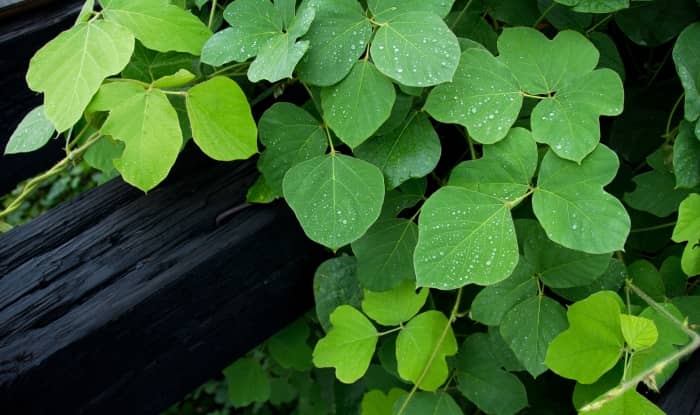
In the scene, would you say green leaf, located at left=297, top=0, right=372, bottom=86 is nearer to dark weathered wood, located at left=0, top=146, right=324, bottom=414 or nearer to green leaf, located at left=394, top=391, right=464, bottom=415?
dark weathered wood, located at left=0, top=146, right=324, bottom=414

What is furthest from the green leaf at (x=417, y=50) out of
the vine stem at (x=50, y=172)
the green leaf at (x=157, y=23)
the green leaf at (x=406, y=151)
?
the vine stem at (x=50, y=172)

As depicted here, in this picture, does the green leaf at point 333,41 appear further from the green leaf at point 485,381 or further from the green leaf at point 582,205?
the green leaf at point 485,381

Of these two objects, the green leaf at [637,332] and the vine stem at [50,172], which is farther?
the vine stem at [50,172]

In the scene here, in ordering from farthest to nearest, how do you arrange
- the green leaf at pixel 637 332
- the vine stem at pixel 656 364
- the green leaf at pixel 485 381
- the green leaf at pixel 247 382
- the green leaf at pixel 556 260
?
the green leaf at pixel 247 382 → the green leaf at pixel 485 381 → the green leaf at pixel 556 260 → the green leaf at pixel 637 332 → the vine stem at pixel 656 364

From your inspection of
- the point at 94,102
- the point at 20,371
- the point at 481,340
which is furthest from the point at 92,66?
the point at 481,340

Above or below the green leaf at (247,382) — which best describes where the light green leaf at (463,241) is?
above

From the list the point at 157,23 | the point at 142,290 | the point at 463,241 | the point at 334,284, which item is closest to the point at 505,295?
the point at 463,241

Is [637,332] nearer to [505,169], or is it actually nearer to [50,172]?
[505,169]
